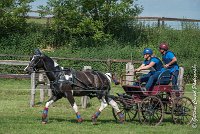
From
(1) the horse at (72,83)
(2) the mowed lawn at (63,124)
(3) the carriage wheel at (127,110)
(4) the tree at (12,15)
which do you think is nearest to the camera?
(2) the mowed lawn at (63,124)

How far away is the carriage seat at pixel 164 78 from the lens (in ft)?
47.6

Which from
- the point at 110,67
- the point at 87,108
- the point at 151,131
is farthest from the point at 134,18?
the point at 151,131

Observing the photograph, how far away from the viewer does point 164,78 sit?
575 inches

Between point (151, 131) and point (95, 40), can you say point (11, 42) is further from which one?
point (151, 131)

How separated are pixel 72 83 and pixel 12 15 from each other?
19824 mm

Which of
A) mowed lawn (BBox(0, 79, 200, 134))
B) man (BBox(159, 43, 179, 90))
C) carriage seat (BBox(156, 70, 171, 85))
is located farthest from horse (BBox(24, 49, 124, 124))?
man (BBox(159, 43, 179, 90))

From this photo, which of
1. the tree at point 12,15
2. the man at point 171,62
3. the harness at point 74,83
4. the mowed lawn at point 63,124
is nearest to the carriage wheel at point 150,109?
the mowed lawn at point 63,124

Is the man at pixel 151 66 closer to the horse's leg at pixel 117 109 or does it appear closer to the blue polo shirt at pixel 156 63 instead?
the blue polo shirt at pixel 156 63

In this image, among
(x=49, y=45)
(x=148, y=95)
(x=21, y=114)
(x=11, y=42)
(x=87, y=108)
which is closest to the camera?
(x=148, y=95)

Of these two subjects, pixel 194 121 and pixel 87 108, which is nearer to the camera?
pixel 194 121

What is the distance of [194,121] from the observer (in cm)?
1480

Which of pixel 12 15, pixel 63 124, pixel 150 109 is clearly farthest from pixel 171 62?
pixel 12 15

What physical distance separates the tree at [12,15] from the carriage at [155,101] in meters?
19.4

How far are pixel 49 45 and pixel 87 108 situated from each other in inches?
707
